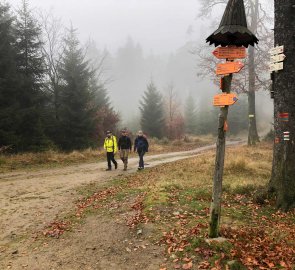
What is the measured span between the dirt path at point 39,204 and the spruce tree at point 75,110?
8330 mm

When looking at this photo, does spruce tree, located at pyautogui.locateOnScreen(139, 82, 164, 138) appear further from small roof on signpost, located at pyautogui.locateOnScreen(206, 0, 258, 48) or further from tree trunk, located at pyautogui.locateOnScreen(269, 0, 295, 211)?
small roof on signpost, located at pyautogui.locateOnScreen(206, 0, 258, 48)

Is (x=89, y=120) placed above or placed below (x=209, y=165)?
above

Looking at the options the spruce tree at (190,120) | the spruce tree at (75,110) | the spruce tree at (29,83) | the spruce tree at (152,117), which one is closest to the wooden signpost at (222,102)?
the spruce tree at (29,83)

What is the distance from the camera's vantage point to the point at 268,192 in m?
8.66

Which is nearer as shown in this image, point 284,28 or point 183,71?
point 284,28

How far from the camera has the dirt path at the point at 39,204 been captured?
664 cm

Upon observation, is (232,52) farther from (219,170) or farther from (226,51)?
(219,170)

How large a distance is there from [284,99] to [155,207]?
420 centimetres

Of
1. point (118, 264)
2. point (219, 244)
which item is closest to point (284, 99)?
point (219, 244)

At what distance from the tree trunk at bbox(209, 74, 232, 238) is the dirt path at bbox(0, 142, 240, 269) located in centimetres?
125

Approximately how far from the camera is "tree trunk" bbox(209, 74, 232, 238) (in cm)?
606

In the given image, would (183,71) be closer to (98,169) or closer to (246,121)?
(246,121)

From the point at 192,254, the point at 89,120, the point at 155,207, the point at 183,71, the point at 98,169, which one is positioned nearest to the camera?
the point at 192,254

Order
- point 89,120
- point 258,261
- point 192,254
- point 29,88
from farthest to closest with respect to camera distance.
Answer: point 89,120 → point 29,88 → point 192,254 → point 258,261
